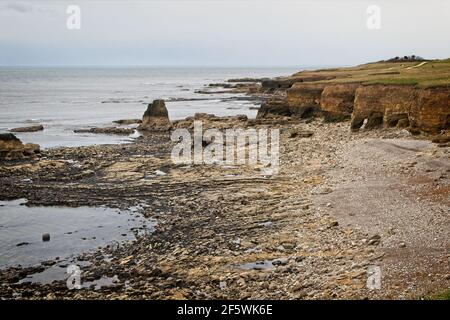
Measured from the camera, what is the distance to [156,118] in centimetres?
5950

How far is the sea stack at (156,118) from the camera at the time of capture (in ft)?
193

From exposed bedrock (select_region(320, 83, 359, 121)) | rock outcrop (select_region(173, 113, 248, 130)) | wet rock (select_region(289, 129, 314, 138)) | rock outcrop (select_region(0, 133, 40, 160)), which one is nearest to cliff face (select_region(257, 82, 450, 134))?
exposed bedrock (select_region(320, 83, 359, 121))

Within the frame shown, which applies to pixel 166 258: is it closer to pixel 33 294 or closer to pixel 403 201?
pixel 33 294

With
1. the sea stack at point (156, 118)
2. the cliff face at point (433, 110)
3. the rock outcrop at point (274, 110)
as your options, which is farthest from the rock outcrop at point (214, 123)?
the cliff face at point (433, 110)

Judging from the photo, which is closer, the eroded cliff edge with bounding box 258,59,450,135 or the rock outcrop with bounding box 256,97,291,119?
the eroded cliff edge with bounding box 258,59,450,135

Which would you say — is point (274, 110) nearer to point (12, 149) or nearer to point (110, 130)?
point (110, 130)

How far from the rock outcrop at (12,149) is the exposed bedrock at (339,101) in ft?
90.6

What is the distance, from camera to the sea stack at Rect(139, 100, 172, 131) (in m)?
58.7

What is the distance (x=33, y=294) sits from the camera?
54.0 feet

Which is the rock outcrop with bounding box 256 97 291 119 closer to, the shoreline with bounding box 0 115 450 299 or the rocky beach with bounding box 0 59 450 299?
the rocky beach with bounding box 0 59 450 299

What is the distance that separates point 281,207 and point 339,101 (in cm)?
2879

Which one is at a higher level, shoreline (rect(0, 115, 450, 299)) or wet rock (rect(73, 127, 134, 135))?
wet rock (rect(73, 127, 134, 135))

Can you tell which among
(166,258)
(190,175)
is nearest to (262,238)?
(166,258)

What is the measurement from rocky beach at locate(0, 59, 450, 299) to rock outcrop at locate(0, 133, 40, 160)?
83 mm
